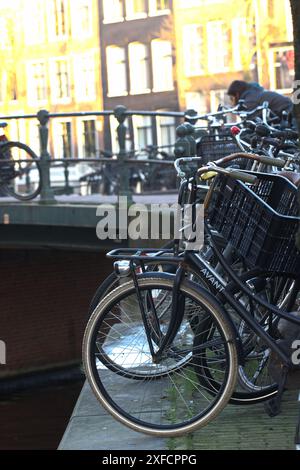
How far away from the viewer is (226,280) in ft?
12.2

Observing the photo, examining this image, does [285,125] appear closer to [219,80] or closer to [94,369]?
[94,369]

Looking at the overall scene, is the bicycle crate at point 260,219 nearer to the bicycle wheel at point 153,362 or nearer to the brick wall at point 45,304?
the bicycle wheel at point 153,362

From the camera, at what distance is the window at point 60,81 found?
43406mm

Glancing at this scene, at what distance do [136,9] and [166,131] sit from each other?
6.25m

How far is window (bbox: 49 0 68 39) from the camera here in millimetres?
43562

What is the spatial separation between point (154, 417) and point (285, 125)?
3.94 meters

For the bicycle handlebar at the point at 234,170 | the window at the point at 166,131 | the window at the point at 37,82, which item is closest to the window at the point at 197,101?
the window at the point at 166,131

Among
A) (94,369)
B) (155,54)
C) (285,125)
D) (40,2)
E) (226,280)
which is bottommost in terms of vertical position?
(94,369)

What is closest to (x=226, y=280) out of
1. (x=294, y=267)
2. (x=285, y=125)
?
(x=294, y=267)

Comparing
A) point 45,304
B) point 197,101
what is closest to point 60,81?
point 197,101

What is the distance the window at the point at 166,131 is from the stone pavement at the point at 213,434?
33.9m

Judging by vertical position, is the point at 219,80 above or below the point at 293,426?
above

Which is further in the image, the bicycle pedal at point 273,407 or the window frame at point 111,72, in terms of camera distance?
the window frame at point 111,72

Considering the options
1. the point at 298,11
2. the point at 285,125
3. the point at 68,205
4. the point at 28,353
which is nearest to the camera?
the point at 298,11
